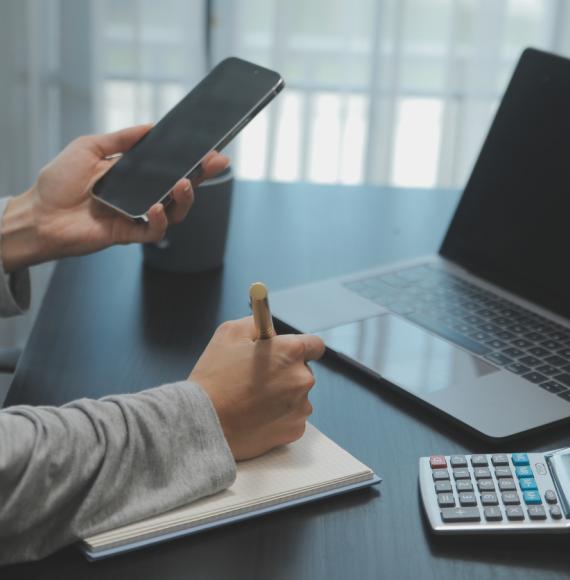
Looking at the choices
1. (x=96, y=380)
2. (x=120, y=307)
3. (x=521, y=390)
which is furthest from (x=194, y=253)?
(x=521, y=390)

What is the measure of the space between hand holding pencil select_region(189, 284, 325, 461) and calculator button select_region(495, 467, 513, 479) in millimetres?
148

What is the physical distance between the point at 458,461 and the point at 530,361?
21 cm

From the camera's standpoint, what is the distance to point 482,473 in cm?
70

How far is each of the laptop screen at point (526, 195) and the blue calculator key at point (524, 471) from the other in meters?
0.32

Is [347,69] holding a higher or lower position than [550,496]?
higher

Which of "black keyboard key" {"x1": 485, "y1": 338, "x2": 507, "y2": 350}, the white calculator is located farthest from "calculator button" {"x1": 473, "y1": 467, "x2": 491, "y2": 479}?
"black keyboard key" {"x1": 485, "y1": 338, "x2": 507, "y2": 350}

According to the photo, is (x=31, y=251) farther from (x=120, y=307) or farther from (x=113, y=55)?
(x=113, y=55)

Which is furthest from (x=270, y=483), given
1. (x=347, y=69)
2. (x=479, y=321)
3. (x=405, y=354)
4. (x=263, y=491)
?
(x=347, y=69)

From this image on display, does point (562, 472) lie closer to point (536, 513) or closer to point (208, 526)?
point (536, 513)

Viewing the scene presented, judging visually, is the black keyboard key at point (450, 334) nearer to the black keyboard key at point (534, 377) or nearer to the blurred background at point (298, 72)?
the black keyboard key at point (534, 377)

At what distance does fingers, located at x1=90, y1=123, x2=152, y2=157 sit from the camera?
3.51 ft

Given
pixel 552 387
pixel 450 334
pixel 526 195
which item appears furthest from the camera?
pixel 526 195

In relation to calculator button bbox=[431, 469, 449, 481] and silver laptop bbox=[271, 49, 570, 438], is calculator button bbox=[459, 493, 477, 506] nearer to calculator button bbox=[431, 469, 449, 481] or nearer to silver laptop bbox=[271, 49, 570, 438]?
calculator button bbox=[431, 469, 449, 481]

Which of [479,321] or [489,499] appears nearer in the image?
[489,499]
